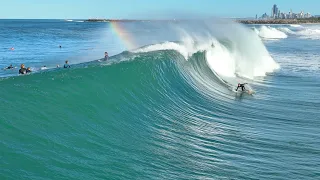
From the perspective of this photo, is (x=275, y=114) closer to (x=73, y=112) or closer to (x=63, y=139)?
(x=73, y=112)

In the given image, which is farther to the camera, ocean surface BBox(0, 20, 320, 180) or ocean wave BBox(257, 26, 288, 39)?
ocean wave BBox(257, 26, 288, 39)

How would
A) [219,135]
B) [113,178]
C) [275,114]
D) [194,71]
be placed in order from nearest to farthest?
[113,178]
[219,135]
[275,114]
[194,71]

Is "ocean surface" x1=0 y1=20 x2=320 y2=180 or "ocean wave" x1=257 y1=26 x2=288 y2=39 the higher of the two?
"ocean wave" x1=257 y1=26 x2=288 y2=39

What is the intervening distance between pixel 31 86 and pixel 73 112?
1830mm

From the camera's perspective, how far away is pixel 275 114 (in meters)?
17.5

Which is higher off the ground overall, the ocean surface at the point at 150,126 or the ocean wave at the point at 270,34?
the ocean wave at the point at 270,34

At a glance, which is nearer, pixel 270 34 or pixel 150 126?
pixel 150 126

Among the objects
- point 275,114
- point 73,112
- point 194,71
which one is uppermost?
point 194,71

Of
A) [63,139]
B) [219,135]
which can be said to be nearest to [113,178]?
[63,139]

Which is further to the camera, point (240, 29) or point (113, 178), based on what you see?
point (240, 29)

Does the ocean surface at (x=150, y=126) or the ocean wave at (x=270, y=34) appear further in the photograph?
the ocean wave at (x=270, y=34)

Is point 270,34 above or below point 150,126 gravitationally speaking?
above

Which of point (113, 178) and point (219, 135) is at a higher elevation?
point (219, 135)

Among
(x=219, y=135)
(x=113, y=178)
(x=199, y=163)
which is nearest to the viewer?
(x=113, y=178)
